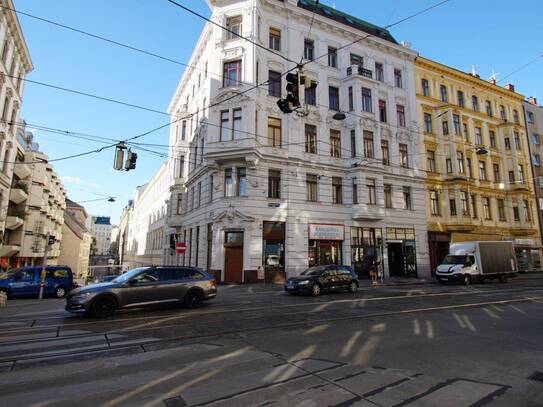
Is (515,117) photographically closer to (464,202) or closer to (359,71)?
(464,202)

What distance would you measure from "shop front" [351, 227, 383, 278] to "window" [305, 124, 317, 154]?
7.21 metres

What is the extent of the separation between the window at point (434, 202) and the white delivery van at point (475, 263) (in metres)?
6.25

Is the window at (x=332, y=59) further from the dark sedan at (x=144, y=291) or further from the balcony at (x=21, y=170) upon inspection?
the balcony at (x=21, y=170)

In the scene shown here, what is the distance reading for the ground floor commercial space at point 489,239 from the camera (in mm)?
30655

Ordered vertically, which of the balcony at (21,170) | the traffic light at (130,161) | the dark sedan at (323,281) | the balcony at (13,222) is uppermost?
the balcony at (21,170)

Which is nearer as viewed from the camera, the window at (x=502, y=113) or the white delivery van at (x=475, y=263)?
the white delivery van at (x=475, y=263)

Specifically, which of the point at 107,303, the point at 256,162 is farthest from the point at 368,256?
the point at 107,303

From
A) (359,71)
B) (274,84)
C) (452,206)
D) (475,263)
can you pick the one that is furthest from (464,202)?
(274,84)

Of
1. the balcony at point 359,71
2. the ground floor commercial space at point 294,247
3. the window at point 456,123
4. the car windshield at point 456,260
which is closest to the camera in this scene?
the ground floor commercial space at point 294,247

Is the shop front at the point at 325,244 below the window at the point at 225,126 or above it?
below

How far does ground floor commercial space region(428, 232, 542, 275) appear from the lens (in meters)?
30.7

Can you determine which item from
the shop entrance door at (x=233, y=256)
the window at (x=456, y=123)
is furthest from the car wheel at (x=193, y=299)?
the window at (x=456, y=123)

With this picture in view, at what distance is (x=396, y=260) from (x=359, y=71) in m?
17.0

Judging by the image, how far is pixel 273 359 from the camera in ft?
19.7
